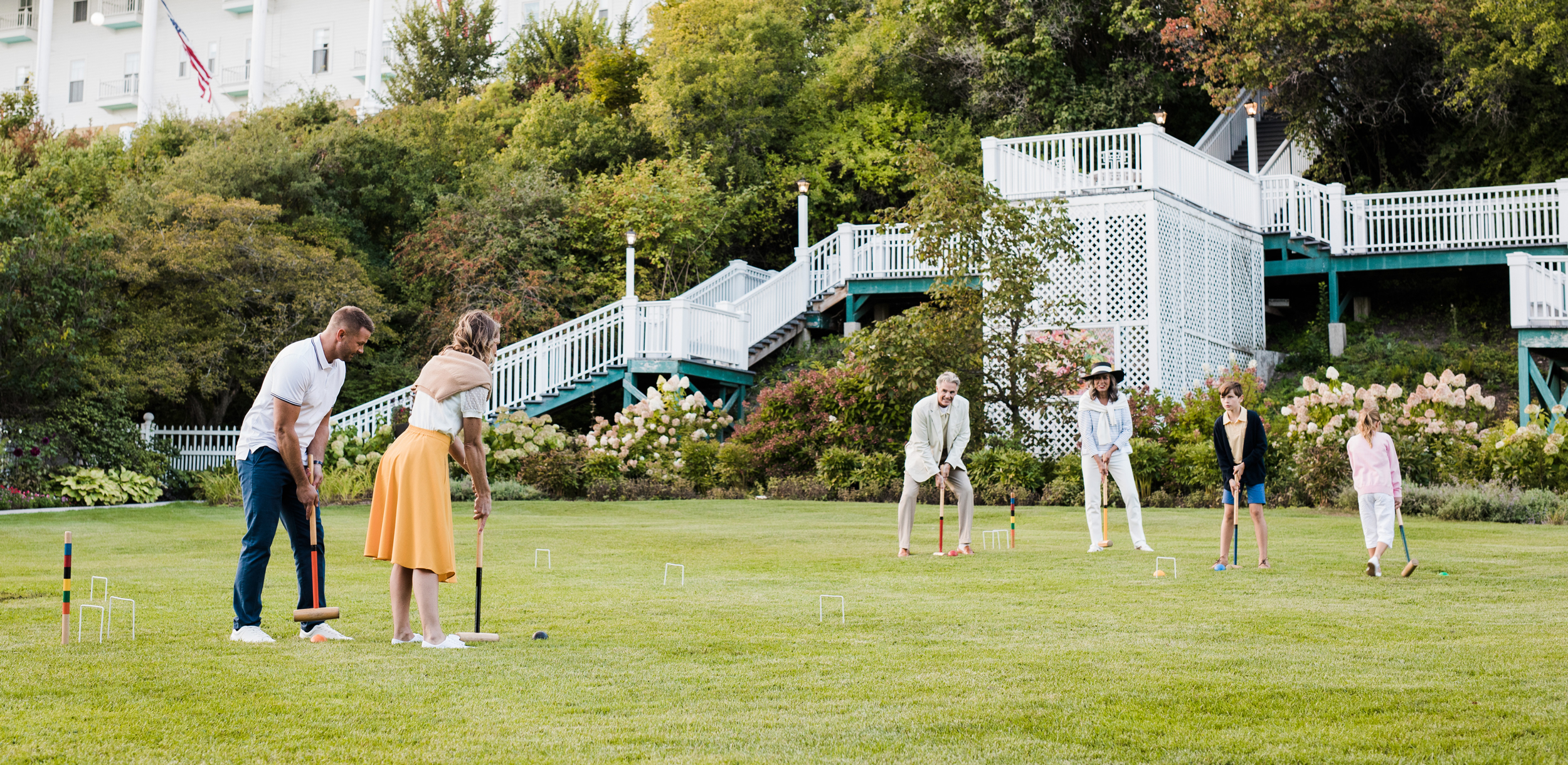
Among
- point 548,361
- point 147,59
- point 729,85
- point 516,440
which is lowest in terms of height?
point 516,440

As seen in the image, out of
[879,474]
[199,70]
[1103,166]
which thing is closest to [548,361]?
[879,474]

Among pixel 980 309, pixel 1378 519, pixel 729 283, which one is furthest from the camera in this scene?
pixel 729 283

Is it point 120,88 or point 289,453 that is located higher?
point 120,88

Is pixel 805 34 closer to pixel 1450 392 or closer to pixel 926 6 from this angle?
pixel 926 6

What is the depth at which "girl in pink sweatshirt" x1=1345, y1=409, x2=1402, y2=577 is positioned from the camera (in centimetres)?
1034

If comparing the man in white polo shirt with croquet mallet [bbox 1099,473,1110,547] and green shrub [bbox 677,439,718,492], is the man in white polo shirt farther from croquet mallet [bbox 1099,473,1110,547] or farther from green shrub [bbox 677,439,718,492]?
green shrub [bbox 677,439,718,492]

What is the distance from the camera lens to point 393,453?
6.66 metres

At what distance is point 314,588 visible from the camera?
23.0 ft

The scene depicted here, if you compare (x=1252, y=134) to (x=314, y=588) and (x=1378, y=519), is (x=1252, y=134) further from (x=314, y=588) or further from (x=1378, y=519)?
(x=314, y=588)

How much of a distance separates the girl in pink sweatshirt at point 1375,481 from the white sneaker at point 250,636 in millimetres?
7376

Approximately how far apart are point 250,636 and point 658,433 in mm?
14955

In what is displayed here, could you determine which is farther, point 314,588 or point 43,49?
point 43,49

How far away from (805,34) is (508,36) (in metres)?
12.0

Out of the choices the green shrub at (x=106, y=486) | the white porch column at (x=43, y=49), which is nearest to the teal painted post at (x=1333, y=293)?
the green shrub at (x=106, y=486)
